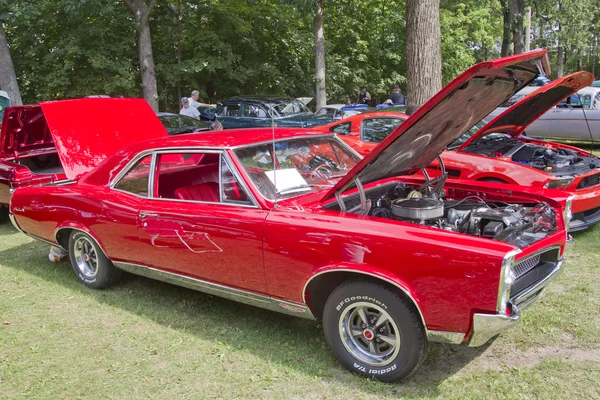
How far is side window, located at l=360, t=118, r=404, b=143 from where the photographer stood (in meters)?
7.48

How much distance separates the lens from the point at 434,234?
8.99 ft

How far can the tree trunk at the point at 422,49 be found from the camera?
25.6ft

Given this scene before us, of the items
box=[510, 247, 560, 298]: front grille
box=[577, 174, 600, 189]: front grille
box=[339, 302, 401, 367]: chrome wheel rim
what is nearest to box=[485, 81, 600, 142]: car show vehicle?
box=[577, 174, 600, 189]: front grille

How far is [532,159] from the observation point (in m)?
6.27

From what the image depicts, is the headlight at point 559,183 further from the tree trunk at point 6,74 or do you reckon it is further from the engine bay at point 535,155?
the tree trunk at point 6,74

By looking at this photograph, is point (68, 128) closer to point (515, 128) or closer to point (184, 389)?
point (184, 389)

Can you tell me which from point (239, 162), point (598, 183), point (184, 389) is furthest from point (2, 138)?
point (598, 183)

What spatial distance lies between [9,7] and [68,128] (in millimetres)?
11899

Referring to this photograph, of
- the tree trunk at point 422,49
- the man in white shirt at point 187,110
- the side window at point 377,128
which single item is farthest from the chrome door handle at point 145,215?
the man in white shirt at point 187,110

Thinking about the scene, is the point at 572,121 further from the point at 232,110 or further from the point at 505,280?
the point at 505,280

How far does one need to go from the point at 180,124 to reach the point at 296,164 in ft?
25.0

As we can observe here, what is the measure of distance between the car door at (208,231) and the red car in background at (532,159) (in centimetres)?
317

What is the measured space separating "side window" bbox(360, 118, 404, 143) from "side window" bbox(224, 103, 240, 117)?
7561mm

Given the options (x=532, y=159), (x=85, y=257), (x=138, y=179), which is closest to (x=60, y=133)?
(x=85, y=257)
